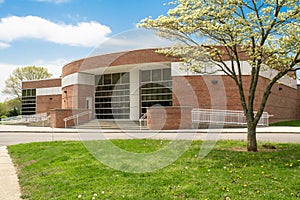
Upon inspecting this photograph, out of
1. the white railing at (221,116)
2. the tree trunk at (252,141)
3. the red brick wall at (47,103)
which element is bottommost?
the tree trunk at (252,141)

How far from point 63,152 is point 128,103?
20786 millimetres

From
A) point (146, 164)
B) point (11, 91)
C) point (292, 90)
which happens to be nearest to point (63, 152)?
point (146, 164)

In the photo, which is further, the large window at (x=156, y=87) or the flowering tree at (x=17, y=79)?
the flowering tree at (x=17, y=79)

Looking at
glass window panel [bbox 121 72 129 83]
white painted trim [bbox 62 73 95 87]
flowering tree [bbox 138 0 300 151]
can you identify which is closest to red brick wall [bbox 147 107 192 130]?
glass window panel [bbox 121 72 129 83]

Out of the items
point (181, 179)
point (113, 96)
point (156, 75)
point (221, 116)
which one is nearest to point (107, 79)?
point (113, 96)

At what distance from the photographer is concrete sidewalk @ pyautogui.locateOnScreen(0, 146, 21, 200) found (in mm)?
5664

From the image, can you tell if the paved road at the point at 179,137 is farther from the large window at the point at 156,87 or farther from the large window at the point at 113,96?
the large window at the point at 113,96

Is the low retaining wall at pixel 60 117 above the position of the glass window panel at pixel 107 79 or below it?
below

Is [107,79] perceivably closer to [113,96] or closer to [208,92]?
[113,96]

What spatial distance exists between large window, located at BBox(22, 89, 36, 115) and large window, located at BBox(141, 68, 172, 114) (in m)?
22.9

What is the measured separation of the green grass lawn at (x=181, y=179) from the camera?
5035mm

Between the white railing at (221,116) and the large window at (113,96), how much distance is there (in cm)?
918

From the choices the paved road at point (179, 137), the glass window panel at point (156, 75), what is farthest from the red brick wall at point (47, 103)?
the paved road at point (179, 137)

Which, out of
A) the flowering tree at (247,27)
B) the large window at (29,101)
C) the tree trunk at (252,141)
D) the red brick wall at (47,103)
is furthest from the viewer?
the large window at (29,101)
